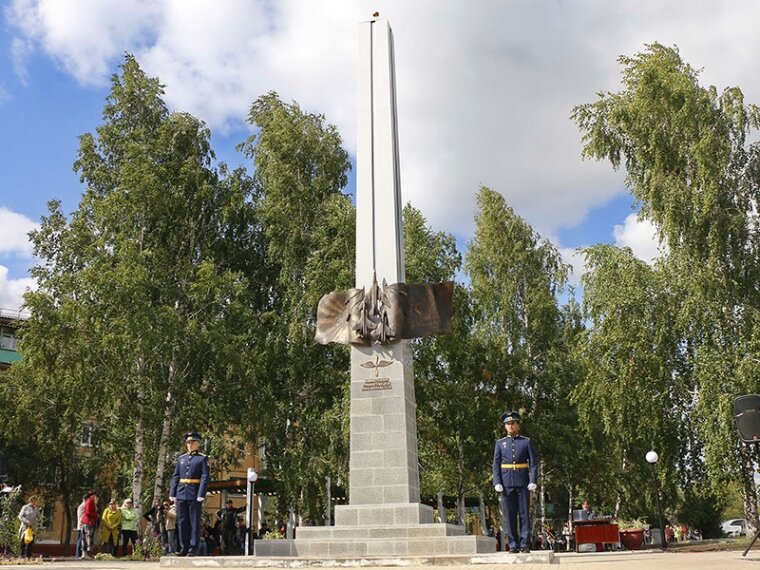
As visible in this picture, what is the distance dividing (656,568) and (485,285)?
19.5 metres

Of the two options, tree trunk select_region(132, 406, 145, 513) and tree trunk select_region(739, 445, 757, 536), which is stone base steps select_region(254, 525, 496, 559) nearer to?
tree trunk select_region(739, 445, 757, 536)

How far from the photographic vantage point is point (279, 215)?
Answer: 23609 millimetres

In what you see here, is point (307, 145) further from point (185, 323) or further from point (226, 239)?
point (185, 323)

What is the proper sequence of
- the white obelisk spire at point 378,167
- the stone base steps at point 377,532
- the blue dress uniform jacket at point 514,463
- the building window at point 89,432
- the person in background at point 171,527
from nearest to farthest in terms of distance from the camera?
1. the blue dress uniform jacket at point 514,463
2. the stone base steps at point 377,532
3. the white obelisk spire at point 378,167
4. the person in background at point 171,527
5. the building window at point 89,432

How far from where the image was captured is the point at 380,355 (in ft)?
39.7

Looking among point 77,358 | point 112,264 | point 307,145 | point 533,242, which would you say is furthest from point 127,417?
point 533,242

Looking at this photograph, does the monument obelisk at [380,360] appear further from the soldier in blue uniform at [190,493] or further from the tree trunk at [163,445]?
the tree trunk at [163,445]

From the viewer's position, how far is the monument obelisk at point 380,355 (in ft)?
32.8

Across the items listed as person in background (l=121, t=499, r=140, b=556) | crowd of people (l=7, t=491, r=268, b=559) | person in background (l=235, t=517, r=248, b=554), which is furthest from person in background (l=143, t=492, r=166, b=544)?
person in background (l=235, t=517, r=248, b=554)

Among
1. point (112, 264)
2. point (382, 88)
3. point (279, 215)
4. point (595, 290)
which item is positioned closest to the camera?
point (382, 88)

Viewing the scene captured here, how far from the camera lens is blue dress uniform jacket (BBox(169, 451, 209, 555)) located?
965 centimetres

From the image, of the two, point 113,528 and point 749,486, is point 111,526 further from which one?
point 749,486

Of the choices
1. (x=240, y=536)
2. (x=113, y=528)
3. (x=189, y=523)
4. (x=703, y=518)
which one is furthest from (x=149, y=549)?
(x=703, y=518)

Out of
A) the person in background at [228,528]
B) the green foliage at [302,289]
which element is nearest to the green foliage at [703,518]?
the green foliage at [302,289]
